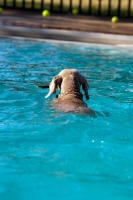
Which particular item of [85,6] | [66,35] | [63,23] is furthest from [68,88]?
[85,6]

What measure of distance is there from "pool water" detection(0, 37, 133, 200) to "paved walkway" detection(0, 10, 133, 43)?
373cm

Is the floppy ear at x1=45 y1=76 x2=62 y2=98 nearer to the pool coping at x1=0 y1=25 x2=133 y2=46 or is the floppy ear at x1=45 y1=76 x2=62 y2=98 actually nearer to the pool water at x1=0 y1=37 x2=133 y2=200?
the pool water at x1=0 y1=37 x2=133 y2=200

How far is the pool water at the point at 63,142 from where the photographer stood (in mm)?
3859

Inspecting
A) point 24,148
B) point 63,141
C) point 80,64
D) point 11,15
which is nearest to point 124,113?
point 63,141

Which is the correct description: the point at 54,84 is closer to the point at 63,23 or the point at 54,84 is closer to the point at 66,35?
the point at 66,35

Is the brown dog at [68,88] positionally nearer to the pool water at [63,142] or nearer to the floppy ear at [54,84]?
the floppy ear at [54,84]

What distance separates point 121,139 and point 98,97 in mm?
1959

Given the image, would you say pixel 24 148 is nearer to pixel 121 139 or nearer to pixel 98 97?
pixel 121 139

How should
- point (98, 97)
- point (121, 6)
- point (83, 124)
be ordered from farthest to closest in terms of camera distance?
point (121, 6) < point (98, 97) < point (83, 124)

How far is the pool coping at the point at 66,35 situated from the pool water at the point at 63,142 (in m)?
3.12

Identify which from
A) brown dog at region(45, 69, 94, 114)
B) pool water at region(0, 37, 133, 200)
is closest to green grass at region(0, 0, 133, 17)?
pool water at region(0, 37, 133, 200)

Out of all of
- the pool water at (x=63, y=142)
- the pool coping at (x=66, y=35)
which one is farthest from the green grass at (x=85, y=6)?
the pool water at (x=63, y=142)

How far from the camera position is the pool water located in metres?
3.86

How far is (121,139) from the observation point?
4.98 m
